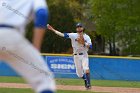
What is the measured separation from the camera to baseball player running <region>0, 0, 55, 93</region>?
5.46 metres

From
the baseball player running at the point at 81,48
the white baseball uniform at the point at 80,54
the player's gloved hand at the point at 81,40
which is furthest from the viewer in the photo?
the white baseball uniform at the point at 80,54

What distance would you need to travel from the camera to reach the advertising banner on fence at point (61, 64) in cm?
2225

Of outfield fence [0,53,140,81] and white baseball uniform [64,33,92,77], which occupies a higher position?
white baseball uniform [64,33,92,77]

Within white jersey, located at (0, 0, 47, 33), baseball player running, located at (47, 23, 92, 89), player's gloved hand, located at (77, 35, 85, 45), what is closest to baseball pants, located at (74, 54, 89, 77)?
baseball player running, located at (47, 23, 92, 89)

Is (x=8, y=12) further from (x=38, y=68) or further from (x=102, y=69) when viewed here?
(x=102, y=69)

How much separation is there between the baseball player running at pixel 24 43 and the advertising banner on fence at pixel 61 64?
16582 mm

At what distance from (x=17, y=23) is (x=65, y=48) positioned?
110 feet

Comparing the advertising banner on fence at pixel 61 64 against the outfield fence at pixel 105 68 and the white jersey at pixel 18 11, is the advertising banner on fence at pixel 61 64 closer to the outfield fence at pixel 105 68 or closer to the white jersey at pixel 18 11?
the outfield fence at pixel 105 68

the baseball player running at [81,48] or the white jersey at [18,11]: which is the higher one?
the white jersey at [18,11]

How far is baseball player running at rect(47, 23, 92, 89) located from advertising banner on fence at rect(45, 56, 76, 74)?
605cm

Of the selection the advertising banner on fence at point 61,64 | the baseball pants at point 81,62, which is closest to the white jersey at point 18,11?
the baseball pants at point 81,62

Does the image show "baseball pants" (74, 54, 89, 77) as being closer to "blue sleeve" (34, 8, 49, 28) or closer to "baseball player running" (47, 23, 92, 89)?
"baseball player running" (47, 23, 92, 89)

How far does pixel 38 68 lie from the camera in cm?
552

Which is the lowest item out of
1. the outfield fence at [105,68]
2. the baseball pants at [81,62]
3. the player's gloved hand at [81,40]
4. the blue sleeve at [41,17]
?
the outfield fence at [105,68]
